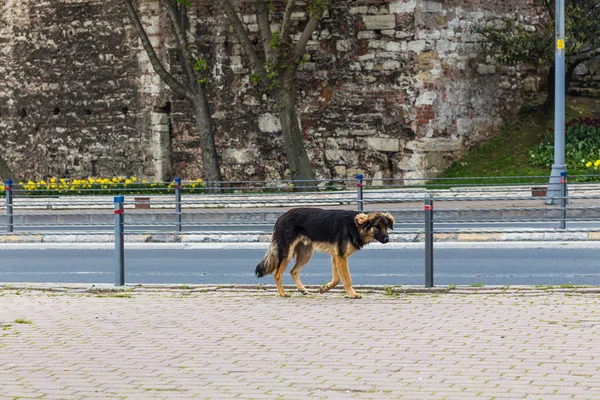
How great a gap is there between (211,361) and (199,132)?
894 inches

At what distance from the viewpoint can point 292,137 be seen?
98.8ft

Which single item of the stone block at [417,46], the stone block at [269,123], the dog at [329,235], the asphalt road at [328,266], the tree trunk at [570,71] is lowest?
the asphalt road at [328,266]

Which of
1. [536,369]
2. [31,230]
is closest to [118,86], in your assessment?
[31,230]

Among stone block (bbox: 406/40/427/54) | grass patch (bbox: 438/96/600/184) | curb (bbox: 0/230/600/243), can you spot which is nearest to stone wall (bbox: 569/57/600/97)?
grass patch (bbox: 438/96/600/184)

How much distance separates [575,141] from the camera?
100ft

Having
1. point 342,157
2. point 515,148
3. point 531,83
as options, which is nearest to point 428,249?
point 342,157

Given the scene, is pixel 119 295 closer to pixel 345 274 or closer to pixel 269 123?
pixel 345 274

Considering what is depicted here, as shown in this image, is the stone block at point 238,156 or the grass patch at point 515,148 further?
the stone block at point 238,156

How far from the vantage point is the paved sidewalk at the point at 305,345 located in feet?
26.8

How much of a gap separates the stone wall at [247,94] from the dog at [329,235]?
17.5m

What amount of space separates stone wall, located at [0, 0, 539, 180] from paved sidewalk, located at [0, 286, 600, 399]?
57.4 feet

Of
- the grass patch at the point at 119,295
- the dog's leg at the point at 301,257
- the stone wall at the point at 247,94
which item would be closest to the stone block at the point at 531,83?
the stone wall at the point at 247,94

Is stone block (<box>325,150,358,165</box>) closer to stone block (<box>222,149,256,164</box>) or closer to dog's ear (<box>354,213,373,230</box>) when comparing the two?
stone block (<box>222,149,256,164</box>)

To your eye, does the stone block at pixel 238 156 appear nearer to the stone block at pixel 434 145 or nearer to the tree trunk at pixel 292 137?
the tree trunk at pixel 292 137
